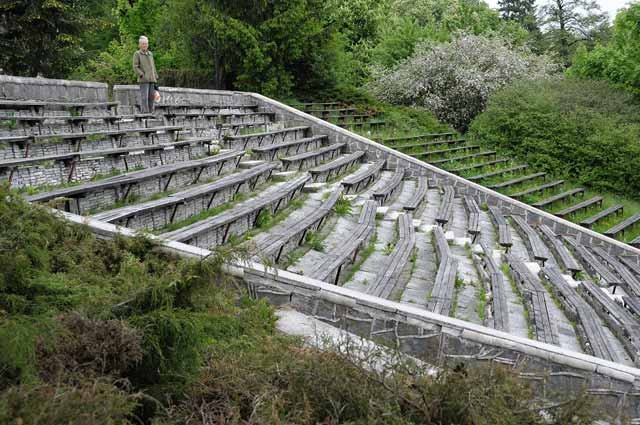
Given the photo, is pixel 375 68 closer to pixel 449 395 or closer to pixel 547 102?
pixel 547 102

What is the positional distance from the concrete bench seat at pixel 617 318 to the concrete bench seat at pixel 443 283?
170cm

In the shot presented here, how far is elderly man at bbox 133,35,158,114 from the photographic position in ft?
27.7

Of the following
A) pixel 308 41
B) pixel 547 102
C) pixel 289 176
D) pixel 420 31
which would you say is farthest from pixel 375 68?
pixel 289 176

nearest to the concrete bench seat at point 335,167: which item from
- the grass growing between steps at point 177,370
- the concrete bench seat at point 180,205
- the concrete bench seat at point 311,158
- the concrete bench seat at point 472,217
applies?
the concrete bench seat at point 311,158

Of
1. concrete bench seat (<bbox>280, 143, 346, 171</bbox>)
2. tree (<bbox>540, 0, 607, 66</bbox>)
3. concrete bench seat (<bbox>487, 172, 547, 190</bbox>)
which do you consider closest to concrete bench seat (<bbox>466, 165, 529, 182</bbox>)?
concrete bench seat (<bbox>487, 172, 547, 190</bbox>)

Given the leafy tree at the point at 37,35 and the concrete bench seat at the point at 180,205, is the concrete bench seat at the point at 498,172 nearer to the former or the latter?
the concrete bench seat at the point at 180,205

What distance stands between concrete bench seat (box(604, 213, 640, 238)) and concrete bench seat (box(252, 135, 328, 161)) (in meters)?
6.36

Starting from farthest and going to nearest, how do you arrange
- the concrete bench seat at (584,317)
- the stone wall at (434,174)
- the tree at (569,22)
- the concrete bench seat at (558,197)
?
the tree at (569,22) < the concrete bench seat at (558,197) < the stone wall at (434,174) < the concrete bench seat at (584,317)

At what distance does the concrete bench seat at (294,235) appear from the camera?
5.43 metres

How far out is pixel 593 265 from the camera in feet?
27.6

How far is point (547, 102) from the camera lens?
16.0 meters

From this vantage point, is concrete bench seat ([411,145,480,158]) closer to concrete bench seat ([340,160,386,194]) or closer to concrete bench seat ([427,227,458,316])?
concrete bench seat ([340,160,386,194])

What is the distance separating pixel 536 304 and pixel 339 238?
234 cm

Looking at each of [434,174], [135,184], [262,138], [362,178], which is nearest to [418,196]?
[362,178]
